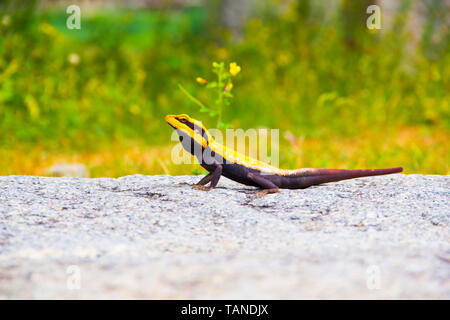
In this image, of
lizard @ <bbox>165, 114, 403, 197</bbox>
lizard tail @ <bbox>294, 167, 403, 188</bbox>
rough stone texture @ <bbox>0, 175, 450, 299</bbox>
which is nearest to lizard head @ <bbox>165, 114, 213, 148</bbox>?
lizard @ <bbox>165, 114, 403, 197</bbox>

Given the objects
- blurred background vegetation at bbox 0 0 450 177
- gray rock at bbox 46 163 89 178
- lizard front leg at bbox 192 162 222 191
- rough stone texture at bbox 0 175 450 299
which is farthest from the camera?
blurred background vegetation at bbox 0 0 450 177

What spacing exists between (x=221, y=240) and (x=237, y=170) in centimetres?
108

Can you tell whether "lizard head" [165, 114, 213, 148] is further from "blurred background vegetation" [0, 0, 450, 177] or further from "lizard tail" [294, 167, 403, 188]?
"blurred background vegetation" [0, 0, 450, 177]

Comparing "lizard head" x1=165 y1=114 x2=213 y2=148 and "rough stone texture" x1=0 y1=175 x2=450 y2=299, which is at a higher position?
"lizard head" x1=165 y1=114 x2=213 y2=148

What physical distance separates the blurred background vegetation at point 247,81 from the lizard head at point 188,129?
180cm

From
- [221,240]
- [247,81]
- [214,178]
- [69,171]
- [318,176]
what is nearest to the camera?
[221,240]

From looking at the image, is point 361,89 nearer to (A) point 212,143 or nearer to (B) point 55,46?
(B) point 55,46

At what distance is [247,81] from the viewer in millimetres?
7832

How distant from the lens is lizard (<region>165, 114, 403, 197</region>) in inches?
136

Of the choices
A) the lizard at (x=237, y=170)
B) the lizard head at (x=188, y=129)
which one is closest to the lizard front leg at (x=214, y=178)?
the lizard at (x=237, y=170)

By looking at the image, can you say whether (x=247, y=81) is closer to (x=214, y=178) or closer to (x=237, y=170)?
(x=237, y=170)

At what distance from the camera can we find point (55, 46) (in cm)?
761

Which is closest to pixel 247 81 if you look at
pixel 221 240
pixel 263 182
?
pixel 263 182
